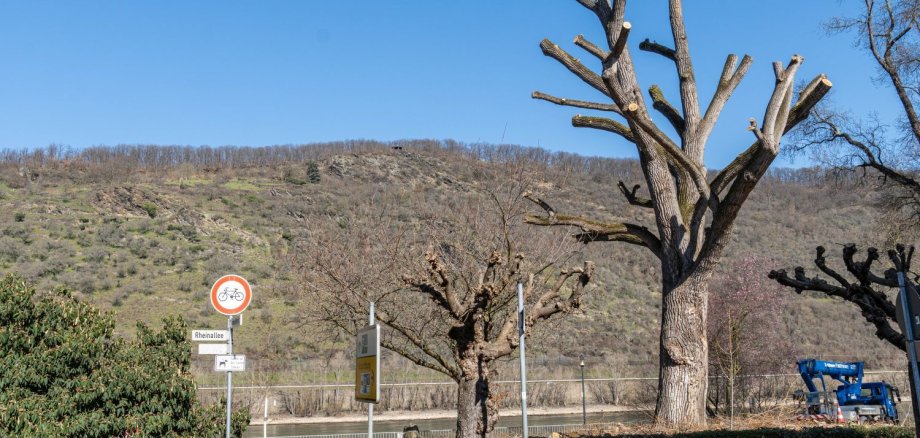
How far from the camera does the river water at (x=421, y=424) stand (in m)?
26.4

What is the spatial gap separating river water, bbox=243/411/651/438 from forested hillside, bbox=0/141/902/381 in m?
3.59

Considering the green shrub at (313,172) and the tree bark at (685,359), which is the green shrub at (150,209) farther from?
the tree bark at (685,359)

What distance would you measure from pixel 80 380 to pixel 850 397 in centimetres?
2174

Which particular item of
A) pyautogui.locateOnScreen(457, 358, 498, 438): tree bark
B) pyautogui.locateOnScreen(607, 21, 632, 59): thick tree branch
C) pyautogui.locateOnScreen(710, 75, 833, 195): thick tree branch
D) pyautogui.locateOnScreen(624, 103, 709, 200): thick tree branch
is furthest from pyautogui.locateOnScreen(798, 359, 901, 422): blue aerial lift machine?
pyautogui.locateOnScreen(607, 21, 632, 59): thick tree branch

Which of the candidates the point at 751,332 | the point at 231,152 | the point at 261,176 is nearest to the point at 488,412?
the point at 751,332

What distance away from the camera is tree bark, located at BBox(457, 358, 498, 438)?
12961mm

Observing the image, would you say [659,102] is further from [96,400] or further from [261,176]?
[261,176]

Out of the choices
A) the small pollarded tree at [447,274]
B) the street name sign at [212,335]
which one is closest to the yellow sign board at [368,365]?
the street name sign at [212,335]

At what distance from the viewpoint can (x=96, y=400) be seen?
11.5 m

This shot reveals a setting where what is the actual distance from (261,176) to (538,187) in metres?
66.2

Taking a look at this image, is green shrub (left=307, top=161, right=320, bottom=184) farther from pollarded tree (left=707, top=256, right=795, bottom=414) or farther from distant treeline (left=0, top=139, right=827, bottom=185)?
pollarded tree (left=707, top=256, right=795, bottom=414)

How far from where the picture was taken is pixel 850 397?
79.6 ft

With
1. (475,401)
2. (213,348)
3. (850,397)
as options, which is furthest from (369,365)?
(850,397)

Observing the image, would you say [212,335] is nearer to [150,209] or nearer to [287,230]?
[287,230]
